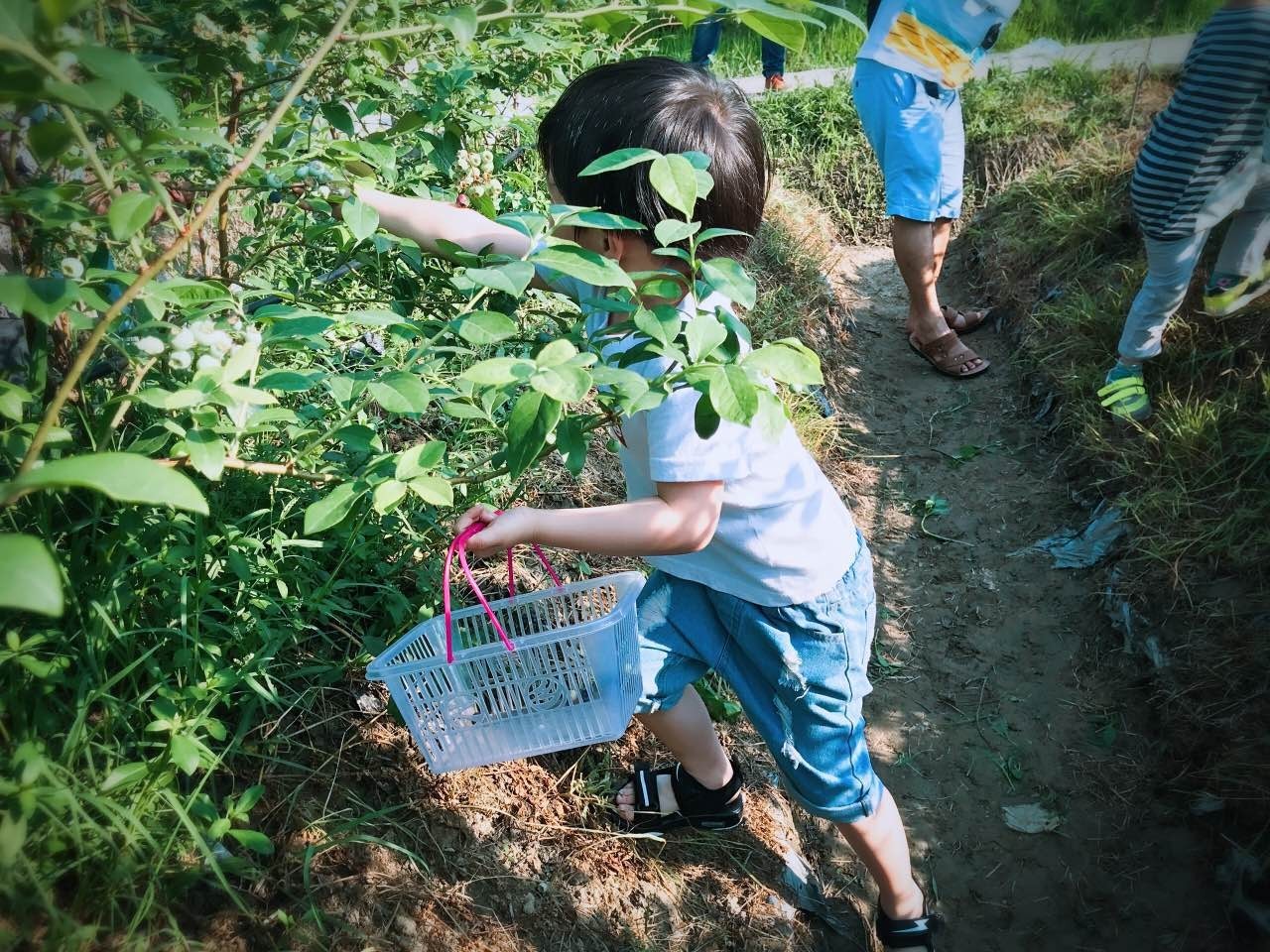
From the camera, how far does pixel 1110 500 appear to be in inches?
112

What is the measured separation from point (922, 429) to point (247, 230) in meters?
2.36

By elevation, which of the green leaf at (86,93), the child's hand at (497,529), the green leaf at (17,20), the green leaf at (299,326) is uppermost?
the green leaf at (17,20)

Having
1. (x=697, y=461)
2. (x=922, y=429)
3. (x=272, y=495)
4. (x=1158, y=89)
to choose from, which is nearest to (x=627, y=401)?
(x=697, y=461)

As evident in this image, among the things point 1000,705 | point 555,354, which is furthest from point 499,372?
point 1000,705

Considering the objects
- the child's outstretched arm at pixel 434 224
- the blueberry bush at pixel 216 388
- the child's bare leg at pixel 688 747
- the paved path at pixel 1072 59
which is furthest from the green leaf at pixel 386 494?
the paved path at pixel 1072 59

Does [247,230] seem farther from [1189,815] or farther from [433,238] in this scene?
[1189,815]

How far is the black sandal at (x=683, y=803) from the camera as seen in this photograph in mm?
1931

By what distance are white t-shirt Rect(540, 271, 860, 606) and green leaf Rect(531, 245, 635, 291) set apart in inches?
13.9

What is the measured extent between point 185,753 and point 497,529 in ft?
1.74

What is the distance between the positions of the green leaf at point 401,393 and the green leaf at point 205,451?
0.62ft

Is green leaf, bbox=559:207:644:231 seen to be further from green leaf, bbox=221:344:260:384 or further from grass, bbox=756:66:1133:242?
grass, bbox=756:66:1133:242

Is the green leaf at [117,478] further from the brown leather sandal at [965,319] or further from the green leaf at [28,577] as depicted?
the brown leather sandal at [965,319]

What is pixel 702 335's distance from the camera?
998 millimetres

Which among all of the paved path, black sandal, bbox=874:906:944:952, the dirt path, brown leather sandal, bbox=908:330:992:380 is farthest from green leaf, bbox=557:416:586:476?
the paved path
